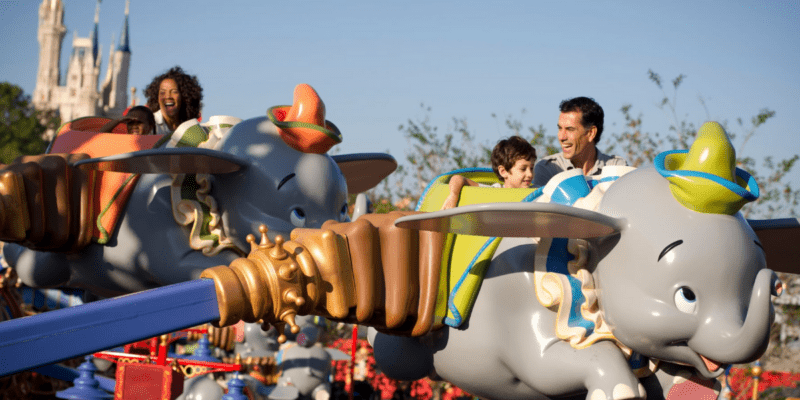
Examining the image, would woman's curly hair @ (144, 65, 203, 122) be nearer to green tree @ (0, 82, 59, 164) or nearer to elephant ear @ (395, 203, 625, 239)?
elephant ear @ (395, 203, 625, 239)

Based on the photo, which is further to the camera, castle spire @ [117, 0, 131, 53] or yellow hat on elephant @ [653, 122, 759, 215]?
castle spire @ [117, 0, 131, 53]

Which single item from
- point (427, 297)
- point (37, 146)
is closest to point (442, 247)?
point (427, 297)

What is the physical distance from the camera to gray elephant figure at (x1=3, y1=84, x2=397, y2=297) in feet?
11.4

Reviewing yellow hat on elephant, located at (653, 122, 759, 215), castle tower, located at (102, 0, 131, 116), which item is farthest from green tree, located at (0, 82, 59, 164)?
yellow hat on elephant, located at (653, 122, 759, 215)

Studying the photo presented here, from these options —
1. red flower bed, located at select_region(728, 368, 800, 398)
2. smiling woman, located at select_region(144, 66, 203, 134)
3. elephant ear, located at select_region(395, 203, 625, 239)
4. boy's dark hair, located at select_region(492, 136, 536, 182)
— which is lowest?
red flower bed, located at select_region(728, 368, 800, 398)

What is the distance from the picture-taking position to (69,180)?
368 centimetres

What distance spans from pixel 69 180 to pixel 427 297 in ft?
6.62

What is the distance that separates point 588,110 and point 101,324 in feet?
6.39

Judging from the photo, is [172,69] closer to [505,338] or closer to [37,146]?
[505,338]

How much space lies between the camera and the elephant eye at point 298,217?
3.46m

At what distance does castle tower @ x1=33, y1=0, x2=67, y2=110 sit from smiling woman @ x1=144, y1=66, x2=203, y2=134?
182 ft

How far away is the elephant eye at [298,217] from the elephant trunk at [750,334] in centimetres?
184

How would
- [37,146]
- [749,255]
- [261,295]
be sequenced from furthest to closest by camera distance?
[37,146] → [261,295] → [749,255]

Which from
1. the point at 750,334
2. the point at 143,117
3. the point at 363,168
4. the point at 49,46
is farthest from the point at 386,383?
the point at 49,46
